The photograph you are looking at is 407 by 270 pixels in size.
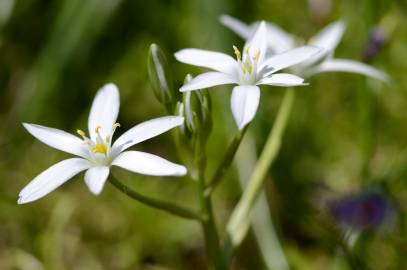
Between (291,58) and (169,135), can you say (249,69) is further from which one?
(169,135)

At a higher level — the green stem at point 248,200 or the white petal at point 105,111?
the white petal at point 105,111

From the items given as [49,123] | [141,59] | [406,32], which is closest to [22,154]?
[49,123]

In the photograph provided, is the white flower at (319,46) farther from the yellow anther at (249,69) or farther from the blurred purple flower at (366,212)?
the blurred purple flower at (366,212)

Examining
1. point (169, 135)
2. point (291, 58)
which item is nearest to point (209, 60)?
point (291, 58)

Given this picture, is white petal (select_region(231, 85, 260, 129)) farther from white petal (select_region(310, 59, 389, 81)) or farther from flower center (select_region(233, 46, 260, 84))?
white petal (select_region(310, 59, 389, 81))

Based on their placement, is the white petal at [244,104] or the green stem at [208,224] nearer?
the white petal at [244,104]

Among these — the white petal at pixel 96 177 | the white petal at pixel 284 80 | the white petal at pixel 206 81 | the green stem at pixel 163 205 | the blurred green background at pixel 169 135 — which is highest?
the white petal at pixel 284 80

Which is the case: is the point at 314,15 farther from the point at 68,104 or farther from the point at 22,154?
the point at 22,154

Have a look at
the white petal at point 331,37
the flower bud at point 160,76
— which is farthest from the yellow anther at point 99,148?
the white petal at point 331,37
